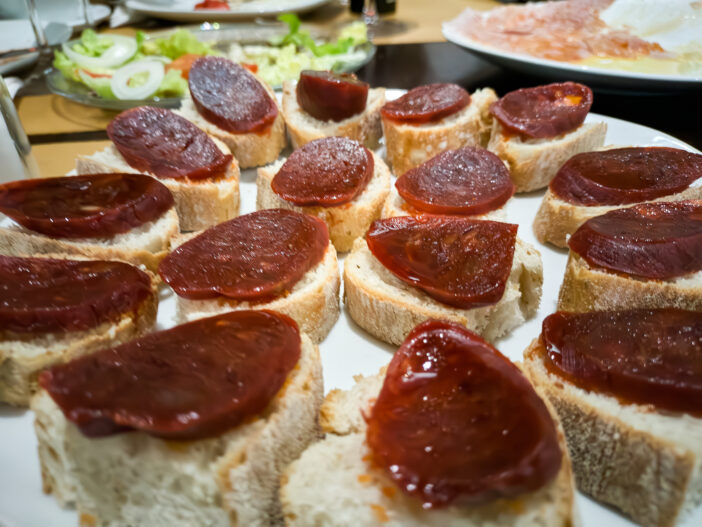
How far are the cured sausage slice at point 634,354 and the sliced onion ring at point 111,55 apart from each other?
4.22m

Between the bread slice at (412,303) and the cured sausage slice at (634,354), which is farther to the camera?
the bread slice at (412,303)

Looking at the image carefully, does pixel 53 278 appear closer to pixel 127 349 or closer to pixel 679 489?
pixel 127 349

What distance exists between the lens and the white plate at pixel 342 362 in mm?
1409

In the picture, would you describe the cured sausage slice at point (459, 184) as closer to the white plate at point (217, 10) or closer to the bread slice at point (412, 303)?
the bread slice at point (412, 303)

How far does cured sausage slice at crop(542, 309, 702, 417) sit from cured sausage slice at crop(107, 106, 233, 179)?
1846 millimetres

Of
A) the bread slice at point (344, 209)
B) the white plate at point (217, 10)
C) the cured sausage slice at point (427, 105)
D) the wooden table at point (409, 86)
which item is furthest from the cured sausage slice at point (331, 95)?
the white plate at point (217, 10)

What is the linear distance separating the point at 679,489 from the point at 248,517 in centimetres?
111

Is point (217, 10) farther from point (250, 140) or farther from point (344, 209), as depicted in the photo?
point (344, 209)

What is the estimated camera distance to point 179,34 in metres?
4.64

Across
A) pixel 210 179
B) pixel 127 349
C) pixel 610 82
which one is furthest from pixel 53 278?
pixel 610 82

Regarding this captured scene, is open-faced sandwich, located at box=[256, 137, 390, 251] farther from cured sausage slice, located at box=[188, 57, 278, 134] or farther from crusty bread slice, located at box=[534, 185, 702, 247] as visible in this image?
crusty bread slice, located at box=[534, 185, 702, 247]

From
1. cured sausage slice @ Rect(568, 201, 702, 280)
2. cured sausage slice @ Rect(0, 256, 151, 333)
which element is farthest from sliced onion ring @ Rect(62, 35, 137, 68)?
cured sausage slice @ Rect(568, 201, 702, 280)

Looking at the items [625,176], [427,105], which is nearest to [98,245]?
[427,105]

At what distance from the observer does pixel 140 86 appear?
3852 mm
